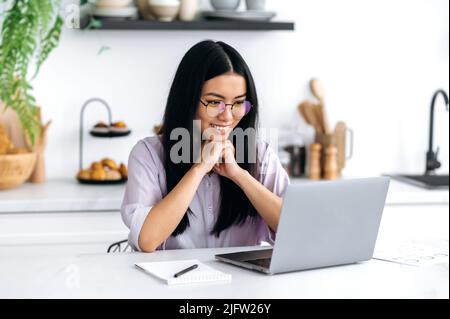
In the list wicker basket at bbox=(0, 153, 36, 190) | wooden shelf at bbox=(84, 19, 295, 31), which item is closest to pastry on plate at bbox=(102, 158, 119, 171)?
wicker basket at bbox=(0, 153, 36, 190)

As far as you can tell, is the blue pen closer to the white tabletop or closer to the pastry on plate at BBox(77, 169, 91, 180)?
the white tabletop

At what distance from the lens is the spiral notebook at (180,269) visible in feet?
6.35

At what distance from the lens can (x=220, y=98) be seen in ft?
8.06

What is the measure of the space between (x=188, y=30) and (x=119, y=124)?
56 cm

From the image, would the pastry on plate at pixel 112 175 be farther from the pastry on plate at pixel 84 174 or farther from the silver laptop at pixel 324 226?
the silver laptop at pixel 324 226

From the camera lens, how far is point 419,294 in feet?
6.19

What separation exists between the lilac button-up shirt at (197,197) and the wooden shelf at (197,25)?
1252 millimetres

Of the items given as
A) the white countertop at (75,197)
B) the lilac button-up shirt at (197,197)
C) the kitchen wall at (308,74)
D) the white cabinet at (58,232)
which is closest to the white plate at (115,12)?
the kitchen wall at (308,74)

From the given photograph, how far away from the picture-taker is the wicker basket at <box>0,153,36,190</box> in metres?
3.57

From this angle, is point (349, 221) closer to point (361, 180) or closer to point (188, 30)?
point (361, 180)

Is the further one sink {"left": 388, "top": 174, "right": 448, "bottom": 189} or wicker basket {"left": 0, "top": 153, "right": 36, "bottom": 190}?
sink {"left": 388, "top": 174, "right": 448, "bottom": 189}

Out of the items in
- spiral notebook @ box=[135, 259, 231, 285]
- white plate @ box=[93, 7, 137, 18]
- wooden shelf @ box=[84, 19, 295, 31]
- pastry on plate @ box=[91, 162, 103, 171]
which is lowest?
spiral notebook @ box=[135, 259, 231, 285]

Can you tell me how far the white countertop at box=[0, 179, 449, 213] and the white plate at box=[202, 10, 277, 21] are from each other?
0.93 metres
